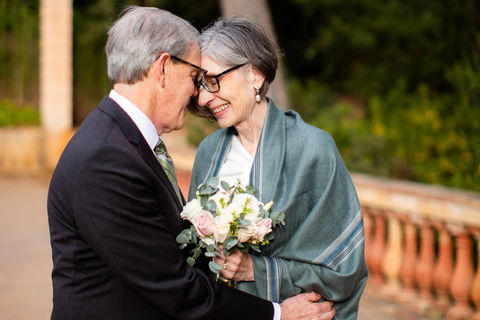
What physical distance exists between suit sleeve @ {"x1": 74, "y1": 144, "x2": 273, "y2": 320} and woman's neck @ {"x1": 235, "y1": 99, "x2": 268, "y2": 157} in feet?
2.63

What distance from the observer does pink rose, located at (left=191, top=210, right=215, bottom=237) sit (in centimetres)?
179

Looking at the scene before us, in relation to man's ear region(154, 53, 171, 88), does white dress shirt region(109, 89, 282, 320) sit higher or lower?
lower

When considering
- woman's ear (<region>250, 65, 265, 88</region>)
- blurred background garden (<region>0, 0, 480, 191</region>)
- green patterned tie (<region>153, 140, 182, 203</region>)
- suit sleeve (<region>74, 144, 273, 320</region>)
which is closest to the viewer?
suit sleeve (<region>74, 144, 273, 320</region>)

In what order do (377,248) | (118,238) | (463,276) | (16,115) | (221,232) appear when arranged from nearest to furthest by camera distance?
(118,238), (221,232), (463,276), (377,248), (16,115)

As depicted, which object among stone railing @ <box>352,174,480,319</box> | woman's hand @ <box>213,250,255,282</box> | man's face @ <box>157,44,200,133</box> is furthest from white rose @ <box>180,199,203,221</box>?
stone railing @ <box>352,174,480,319</box>

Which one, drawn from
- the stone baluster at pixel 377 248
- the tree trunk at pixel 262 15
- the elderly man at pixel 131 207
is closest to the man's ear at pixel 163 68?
the elderly man at pixel 131 207

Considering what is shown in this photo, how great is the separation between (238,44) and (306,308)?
4.11 feet

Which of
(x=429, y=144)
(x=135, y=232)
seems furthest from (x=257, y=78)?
(x=429, y=144)

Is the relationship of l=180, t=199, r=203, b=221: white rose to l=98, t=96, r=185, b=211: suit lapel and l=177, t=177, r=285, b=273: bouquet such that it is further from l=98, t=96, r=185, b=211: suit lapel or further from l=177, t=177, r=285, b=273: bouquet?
l=98, t=96, r=185, b=211: suit lapel

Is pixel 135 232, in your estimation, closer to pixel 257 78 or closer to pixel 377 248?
pixel 257 78

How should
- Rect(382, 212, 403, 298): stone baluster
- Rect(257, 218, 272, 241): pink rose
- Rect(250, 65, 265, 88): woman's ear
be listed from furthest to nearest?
Rect(382, 212, 403, 298): stone baluster
Rect(250, 65, 265, 88): woman's ear
Rect(257, 218, 272, 241): pink rose

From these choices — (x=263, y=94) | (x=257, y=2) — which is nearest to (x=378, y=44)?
(x=257, y=2)

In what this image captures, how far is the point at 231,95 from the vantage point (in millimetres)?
2338

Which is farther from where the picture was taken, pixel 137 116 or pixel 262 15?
pixel 262 15
